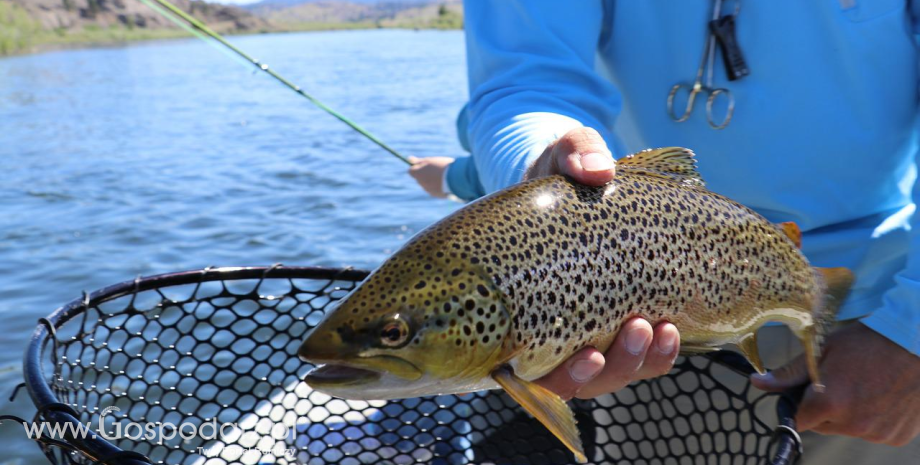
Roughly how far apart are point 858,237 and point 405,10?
12997cm

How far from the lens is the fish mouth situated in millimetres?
1574

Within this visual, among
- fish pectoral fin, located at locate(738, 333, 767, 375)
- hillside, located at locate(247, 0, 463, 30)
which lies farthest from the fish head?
hillside, located at locate(247, 0, 463, 30)

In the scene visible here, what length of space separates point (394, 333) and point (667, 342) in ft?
2.16

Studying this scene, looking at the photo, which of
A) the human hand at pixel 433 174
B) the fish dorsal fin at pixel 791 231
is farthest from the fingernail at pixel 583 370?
the human hand at pixel 433 174

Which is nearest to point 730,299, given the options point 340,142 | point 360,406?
point 360,406

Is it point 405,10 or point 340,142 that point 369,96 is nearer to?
point 340,142

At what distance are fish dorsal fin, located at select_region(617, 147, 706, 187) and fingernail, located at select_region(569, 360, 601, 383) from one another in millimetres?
513

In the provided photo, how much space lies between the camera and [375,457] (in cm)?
334

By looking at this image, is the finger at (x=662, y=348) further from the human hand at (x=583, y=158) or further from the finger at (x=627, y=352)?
the human hand at (x=583, y=158)

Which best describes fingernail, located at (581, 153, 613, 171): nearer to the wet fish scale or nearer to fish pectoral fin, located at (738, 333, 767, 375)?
the wet fish scale

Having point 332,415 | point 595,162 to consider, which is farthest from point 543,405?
point 332,415

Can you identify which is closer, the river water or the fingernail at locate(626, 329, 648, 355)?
the fingernail at locate(626, 329, 648, 355)

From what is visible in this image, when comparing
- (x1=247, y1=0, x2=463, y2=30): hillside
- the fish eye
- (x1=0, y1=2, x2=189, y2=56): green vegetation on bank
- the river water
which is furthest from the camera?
(x1=247, y1=0, x2=463, y2=30): hillside

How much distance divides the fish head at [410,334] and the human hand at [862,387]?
1.12 m
